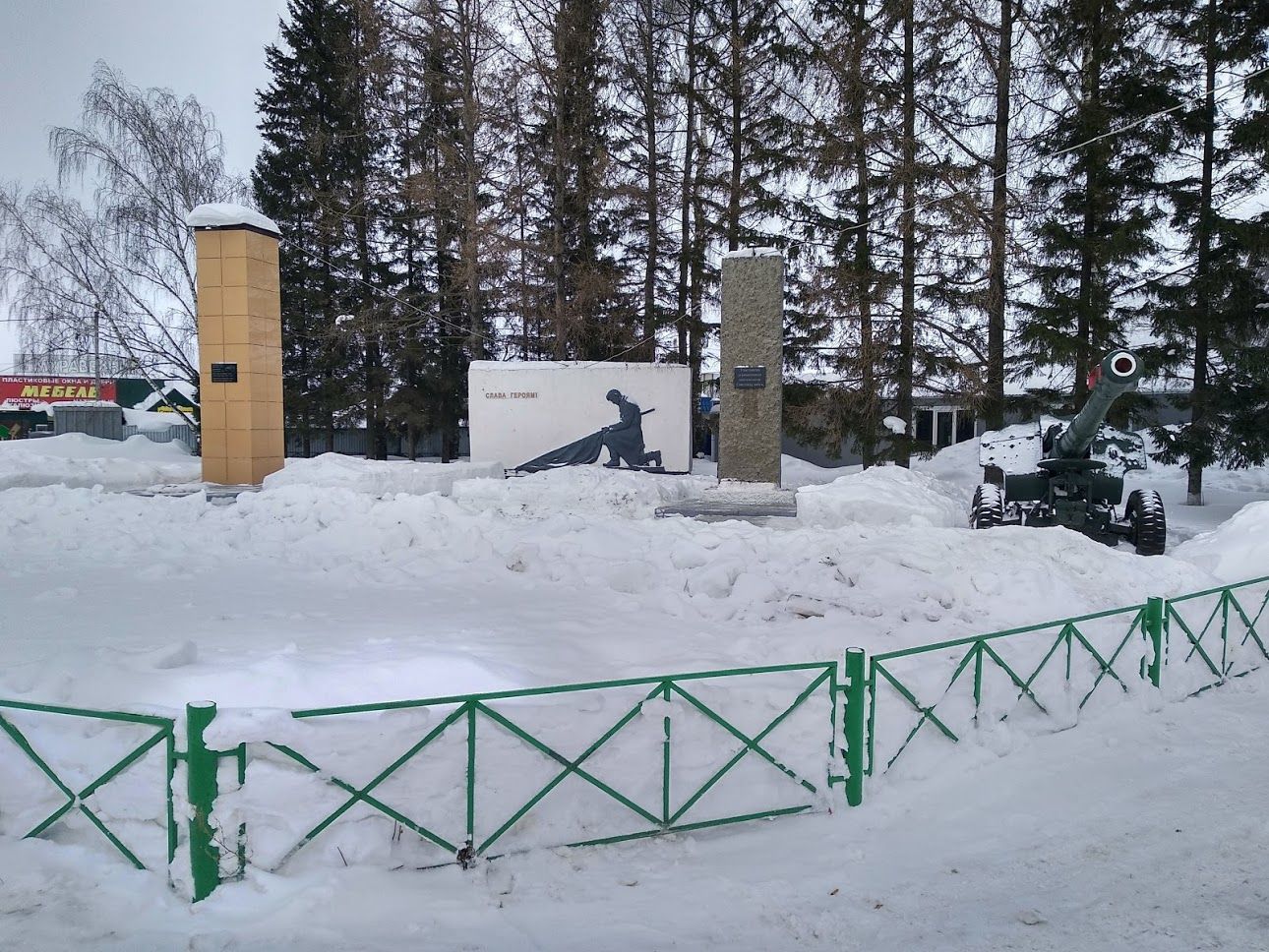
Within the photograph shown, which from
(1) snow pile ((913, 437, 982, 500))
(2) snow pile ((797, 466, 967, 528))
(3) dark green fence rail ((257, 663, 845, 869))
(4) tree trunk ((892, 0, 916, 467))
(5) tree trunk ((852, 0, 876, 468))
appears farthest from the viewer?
(1) snow pile ((913, 437, 982, 500))

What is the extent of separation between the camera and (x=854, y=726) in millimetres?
4496

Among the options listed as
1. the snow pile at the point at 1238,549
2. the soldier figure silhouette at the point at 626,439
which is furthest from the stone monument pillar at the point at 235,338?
the snow pile at the point at 1238,549

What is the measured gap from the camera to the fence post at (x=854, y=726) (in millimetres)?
4449

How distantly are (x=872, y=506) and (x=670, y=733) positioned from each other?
25.6 ft

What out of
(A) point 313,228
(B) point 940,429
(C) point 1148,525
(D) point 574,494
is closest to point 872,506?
(C) point 1148,525

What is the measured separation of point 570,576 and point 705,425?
16.2 metres

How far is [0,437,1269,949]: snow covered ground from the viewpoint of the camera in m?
3.45

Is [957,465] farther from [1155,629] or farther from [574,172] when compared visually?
[1155,629]

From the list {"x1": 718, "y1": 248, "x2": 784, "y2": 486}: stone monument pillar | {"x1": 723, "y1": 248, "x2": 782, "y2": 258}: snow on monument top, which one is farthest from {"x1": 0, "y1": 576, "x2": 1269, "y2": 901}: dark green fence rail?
{"x1": 723, "y1": 248, "x2": 782, "y2": 258}: snow on monument top

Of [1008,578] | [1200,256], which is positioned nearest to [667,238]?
[1200,256]

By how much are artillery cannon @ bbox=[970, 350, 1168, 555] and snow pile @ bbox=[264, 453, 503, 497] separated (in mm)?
9061

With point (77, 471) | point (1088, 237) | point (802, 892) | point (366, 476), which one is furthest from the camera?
point (1088, 237)

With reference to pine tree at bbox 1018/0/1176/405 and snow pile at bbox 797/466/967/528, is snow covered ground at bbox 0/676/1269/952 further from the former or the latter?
pine tree at bbox 1018/0/1176/405

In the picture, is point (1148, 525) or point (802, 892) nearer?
point (802, 892)
